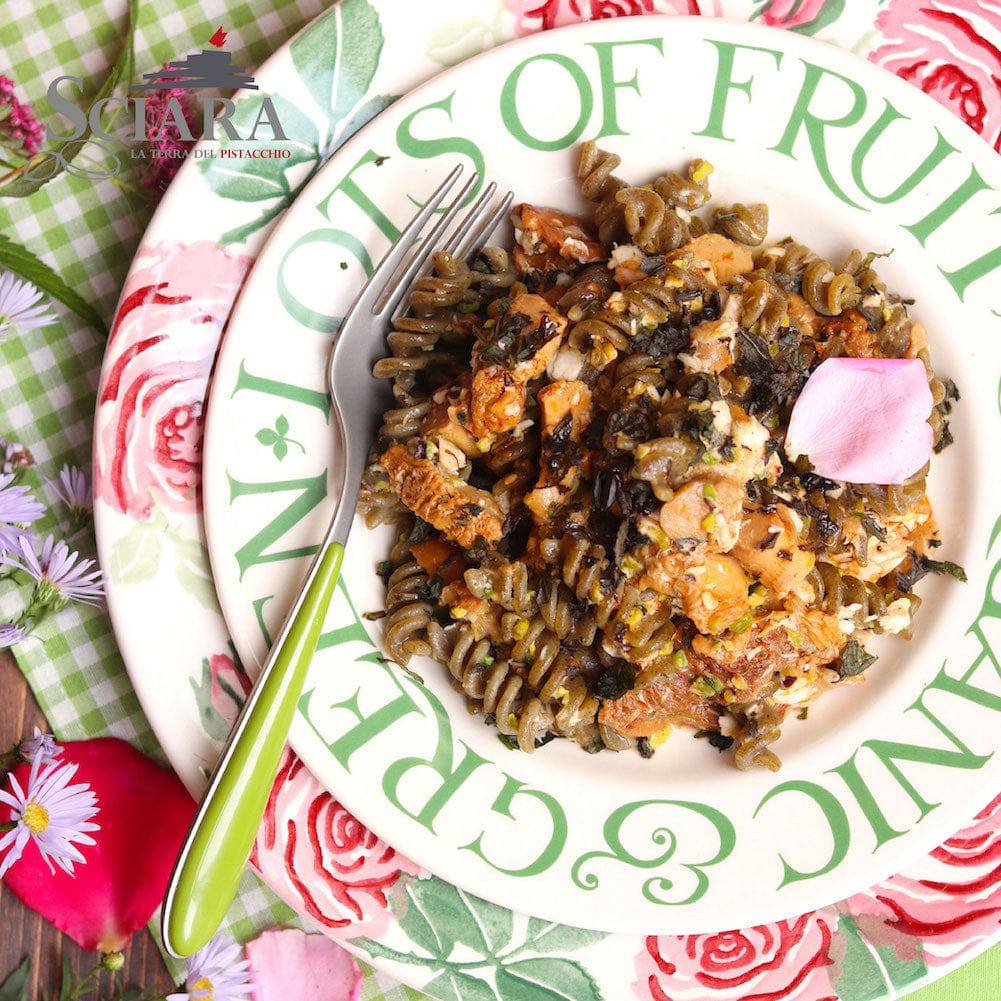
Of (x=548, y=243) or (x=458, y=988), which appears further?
(x=458, y=988)

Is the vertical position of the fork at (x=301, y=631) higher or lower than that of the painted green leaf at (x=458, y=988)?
higher

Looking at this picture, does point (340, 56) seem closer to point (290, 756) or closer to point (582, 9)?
point (582, 9)

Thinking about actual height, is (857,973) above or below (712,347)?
below

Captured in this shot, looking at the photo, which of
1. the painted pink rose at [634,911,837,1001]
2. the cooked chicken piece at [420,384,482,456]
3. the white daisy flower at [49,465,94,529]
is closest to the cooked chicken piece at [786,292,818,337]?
the cooked chicken piece at [420,384,482,456]

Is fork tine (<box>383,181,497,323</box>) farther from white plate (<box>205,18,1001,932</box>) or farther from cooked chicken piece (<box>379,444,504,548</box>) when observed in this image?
cooked chicken piece (<box>379,444,504,548</box>)

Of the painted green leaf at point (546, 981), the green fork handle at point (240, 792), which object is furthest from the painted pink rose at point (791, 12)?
the painted green leaf at point (546, 981)

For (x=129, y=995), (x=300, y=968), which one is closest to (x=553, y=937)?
(x=300, y=968)

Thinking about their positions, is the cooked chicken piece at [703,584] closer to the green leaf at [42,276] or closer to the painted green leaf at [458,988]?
the painted green leaf at [458,988]
